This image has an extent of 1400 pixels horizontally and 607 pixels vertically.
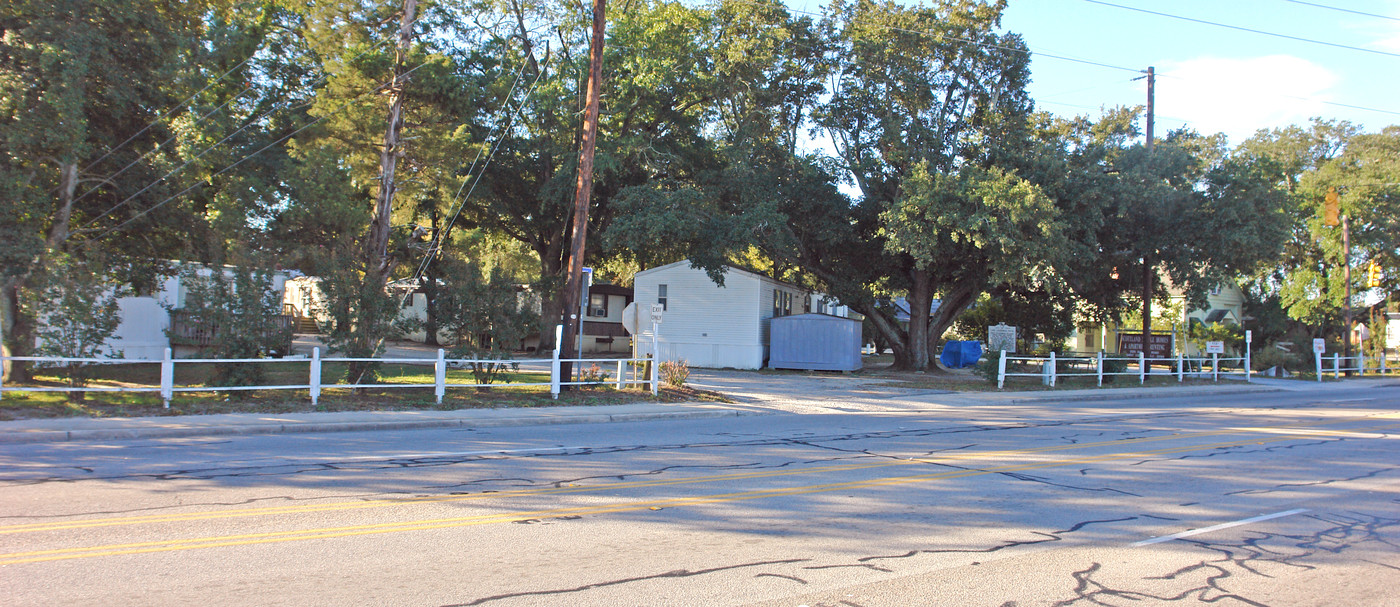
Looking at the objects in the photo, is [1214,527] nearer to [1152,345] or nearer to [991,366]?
[991,366]

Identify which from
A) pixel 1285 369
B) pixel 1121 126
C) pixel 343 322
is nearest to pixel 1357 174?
pixel 1285 369

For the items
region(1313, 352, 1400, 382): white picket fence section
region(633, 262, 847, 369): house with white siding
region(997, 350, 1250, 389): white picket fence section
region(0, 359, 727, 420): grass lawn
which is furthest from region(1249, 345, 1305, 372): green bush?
region(0, 359, 727, 420): grass lawn

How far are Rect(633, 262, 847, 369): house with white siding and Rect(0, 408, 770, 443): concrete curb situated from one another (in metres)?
13.1

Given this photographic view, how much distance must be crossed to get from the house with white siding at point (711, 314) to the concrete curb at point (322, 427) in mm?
13089

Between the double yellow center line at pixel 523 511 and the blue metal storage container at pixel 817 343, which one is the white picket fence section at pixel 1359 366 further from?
the double yellow center line at pixel 523 511

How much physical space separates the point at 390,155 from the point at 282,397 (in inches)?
Answer: 269

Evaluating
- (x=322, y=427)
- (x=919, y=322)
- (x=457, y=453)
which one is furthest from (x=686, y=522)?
(x=919, y=322)

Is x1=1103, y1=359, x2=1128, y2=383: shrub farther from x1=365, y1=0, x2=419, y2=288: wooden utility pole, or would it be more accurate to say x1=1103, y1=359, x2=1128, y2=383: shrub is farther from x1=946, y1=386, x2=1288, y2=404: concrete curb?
x1=365, y1=0, x2=419, y2=288: wooden utility pole

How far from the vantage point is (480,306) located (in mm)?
17484

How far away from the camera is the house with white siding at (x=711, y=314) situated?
2981cm

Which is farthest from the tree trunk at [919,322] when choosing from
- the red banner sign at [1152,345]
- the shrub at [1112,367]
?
the red banner sign at [1152,345]

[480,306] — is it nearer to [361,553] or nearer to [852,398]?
[852,398]

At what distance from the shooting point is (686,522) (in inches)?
275

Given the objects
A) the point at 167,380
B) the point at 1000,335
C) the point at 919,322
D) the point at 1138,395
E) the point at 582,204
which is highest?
the point at 582,204
